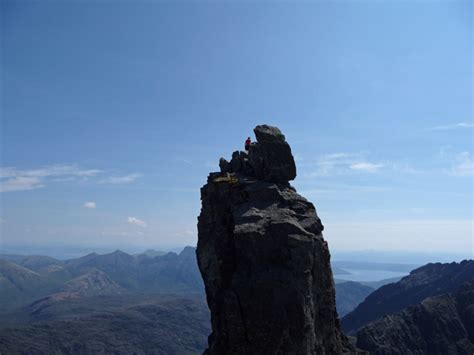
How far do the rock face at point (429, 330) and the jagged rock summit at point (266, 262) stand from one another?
12043 cm

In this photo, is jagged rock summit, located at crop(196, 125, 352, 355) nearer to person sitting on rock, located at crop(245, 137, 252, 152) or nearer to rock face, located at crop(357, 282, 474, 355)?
person sitting on rock, located at crop(245, 137, 252, 152)

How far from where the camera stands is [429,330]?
147875 mm

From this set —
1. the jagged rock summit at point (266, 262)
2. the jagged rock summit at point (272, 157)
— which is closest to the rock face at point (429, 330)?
the jagged rock summit at point (266, 262)

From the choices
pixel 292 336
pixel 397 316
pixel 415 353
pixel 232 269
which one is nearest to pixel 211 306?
pixel 232 269

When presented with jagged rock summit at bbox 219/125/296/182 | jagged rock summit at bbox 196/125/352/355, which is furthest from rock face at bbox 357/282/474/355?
jagged rock summit at bbox 219/125/296/182

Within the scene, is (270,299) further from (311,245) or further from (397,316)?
(397,316)

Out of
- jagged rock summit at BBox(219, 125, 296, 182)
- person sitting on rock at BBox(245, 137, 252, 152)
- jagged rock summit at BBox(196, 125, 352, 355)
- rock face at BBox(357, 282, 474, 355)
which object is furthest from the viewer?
rock face at BBox(357, 282, 474, 355)

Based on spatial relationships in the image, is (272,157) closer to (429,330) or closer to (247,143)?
(247,143)

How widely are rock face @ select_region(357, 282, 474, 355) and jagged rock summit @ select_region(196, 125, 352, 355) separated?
12043cm

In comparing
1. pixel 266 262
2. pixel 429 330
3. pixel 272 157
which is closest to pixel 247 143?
pixel 272 157

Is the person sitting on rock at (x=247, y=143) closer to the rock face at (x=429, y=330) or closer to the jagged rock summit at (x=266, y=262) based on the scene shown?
the jagged rock summit at (x=266, y=262)

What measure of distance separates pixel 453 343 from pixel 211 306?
133m

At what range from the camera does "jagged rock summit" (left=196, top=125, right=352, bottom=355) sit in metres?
30.6

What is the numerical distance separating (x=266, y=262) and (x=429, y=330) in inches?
5603
